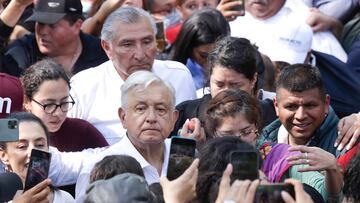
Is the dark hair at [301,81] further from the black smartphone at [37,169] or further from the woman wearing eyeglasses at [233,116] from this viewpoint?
the black smartphone at [37,169]

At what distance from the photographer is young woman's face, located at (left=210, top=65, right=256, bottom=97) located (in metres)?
7.59

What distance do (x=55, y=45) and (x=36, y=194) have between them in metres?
3.14

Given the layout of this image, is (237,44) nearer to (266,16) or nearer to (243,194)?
(266,16)

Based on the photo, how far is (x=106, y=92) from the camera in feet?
26.0

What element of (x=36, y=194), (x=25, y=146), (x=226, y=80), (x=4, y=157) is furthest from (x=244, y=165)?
(x=226, y=80)

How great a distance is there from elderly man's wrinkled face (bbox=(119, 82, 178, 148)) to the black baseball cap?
205 centimetres

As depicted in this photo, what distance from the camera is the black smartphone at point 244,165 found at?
4961mm

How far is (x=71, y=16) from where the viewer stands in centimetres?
886

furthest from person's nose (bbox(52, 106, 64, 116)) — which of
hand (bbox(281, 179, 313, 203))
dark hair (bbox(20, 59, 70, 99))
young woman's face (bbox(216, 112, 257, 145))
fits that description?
hand (bbox(281, 179, 313, 203))

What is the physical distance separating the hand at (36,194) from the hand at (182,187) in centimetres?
81

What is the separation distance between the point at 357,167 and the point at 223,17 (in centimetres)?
363

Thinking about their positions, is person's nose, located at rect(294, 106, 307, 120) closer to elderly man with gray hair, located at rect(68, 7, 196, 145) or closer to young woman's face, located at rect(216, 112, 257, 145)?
young woman's face, located at rect(216, 112, 257, 145)

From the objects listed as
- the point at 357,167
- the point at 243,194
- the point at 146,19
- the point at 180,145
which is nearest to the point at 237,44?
the point at 146,19

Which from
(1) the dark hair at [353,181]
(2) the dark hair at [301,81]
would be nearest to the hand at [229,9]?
(2) the dark hair at [301,81]
